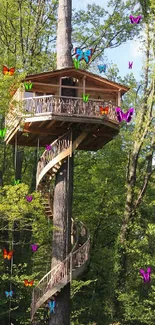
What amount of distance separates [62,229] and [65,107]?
3.60m

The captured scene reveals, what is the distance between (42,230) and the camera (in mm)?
13672

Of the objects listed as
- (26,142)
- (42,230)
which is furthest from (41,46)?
(42,230)

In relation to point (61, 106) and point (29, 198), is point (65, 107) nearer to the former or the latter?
point (61, 106)

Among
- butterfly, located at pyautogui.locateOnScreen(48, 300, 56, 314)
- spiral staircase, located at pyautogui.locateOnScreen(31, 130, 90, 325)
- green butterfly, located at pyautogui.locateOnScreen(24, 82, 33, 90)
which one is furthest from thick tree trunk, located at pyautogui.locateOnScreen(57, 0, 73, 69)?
butterfly, located at pyautogui.locateOnScreen(48, 300, 56, 314)

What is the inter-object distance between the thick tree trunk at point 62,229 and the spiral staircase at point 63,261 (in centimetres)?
22

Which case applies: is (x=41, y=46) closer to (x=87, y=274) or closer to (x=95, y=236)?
(x=95, y=236)

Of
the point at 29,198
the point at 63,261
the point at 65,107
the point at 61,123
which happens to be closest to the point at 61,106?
the point at 65,107

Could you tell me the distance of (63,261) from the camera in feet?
45.5

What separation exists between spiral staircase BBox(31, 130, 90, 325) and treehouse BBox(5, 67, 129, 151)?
53 centimetres

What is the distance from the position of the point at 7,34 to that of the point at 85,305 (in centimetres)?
1087

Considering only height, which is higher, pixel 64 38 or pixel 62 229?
pixel 64 38

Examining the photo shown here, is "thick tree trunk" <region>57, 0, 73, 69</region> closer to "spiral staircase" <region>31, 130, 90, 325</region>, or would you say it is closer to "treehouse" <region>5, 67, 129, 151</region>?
"treehouse" <region>5, 67, 129, 151</region>

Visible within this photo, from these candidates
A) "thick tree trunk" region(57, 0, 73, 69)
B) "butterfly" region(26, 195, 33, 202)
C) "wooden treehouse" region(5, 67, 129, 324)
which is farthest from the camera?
"thick tree trunk" region(57, 0, 73, 69)

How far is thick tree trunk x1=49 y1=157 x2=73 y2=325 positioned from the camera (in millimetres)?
13859
